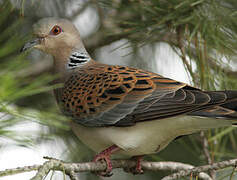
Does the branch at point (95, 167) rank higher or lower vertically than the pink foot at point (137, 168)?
lower

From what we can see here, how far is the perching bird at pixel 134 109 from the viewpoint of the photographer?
7.22ft

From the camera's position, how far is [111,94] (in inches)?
99.3

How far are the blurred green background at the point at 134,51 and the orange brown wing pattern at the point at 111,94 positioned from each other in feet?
0.59

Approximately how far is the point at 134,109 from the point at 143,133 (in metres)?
0.15

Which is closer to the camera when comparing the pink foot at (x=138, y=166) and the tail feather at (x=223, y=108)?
the tail feather at (x=223, y=108)

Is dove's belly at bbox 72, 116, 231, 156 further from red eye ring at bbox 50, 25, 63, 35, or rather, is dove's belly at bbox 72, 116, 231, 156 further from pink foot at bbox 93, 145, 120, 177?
red eye ring at bbox 50, 25, 63, 35

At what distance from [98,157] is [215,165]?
773 millimetres

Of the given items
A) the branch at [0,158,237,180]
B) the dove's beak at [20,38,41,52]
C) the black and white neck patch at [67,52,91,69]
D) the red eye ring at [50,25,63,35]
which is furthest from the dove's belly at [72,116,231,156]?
the red eye ring at [50,25,63,35]

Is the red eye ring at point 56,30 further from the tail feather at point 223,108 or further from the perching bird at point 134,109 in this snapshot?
the tail feather at point 223,108

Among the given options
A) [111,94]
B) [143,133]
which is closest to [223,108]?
[143,133]

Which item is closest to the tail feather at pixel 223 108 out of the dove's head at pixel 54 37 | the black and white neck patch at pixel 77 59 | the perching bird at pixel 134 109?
the perching bird at pixel 134 109

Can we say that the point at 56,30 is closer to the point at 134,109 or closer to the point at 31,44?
the point at 31,44

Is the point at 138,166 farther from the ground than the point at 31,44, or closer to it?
closer to it

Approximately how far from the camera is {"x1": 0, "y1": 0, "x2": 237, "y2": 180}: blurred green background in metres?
1.32
